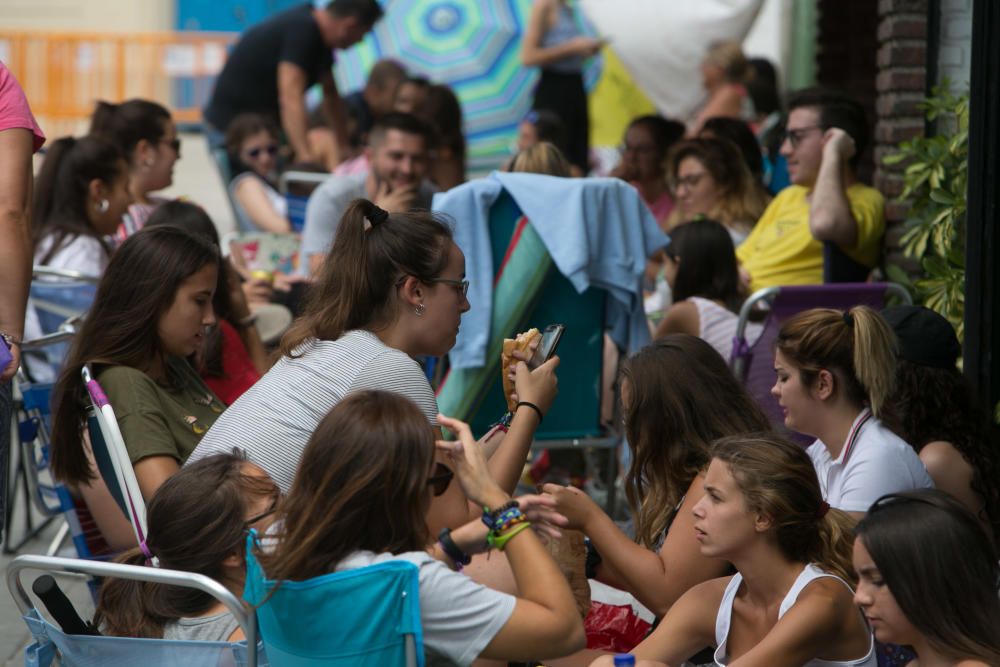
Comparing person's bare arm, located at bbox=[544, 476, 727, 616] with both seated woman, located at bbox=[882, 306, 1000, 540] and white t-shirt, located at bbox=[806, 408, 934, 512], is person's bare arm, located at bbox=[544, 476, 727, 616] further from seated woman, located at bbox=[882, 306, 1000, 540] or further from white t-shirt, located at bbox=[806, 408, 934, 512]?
seated woman, located at bbox=[882, 306, 1000, 540]

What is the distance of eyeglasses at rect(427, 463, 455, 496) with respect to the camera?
8.23 feet

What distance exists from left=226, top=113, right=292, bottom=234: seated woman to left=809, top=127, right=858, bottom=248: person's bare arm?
2.90 meters

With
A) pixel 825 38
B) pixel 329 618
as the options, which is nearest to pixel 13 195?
pixel 329 618

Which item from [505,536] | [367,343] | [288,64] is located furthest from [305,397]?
[288,64]

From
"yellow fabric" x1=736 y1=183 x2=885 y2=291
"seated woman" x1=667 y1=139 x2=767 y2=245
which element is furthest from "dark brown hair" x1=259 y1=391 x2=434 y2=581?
"seated woman" x1=667 y1=139 x2=767 y2=245

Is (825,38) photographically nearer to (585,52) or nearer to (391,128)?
(585,52)

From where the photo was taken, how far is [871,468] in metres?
3.39

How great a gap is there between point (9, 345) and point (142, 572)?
918 millimetres

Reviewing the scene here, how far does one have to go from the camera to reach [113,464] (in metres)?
3.43

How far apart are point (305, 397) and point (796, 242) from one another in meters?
2.95

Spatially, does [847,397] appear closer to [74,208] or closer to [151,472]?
[151,472]

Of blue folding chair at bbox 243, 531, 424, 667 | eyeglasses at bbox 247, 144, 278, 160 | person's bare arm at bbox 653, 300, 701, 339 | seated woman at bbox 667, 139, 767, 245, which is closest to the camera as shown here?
blue folding chair at bbox 243, 531, 424, 667

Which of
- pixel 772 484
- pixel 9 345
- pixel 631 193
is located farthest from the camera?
pixel 631 193

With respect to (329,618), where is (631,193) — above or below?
above
